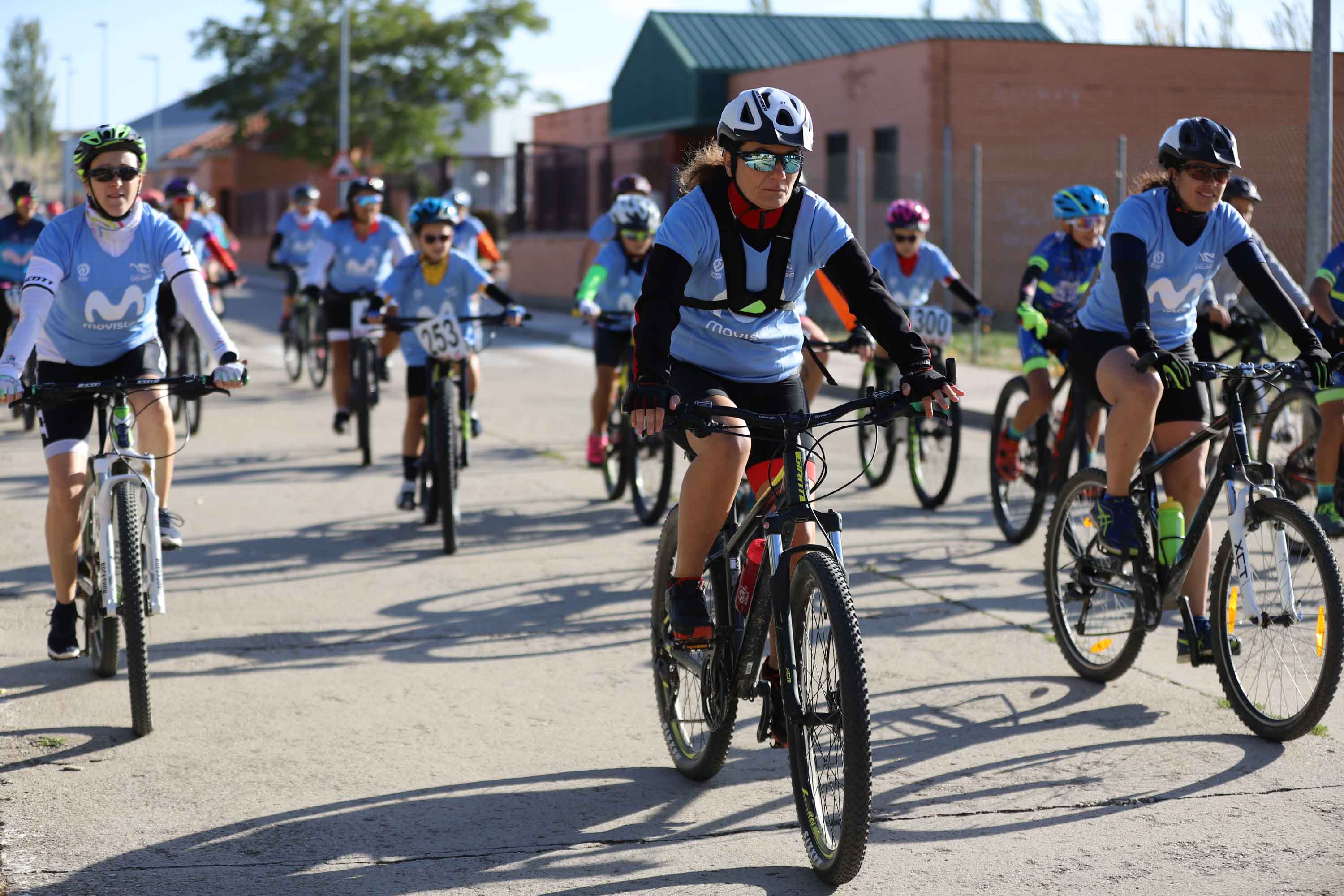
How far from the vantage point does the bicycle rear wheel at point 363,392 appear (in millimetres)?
11906

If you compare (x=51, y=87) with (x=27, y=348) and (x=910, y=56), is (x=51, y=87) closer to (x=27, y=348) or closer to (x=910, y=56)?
(x=910, y=56)

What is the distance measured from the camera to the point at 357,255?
1299cm

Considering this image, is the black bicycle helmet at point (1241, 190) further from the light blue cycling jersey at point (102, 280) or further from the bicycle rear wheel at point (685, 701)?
the light blue cycling jersey at point (102, 280)

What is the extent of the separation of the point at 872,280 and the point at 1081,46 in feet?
74.2

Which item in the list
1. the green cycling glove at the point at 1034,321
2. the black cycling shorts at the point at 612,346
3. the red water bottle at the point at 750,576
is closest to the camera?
the red water bottle at the point at 750,576

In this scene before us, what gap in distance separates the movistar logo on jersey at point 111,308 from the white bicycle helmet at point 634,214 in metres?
4.21

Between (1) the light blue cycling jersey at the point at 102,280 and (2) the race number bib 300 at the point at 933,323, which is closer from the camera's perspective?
(1) the light blue cycling jersey at the point at 102,280

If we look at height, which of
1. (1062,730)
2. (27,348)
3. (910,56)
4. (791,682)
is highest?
(910,56)

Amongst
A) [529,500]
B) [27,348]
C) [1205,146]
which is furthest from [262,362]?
[1205,146]

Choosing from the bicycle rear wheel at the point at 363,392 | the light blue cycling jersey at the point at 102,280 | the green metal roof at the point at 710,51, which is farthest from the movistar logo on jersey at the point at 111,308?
the green metal roof at the point at 710,51

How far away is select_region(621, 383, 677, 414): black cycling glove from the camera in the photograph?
13.8 feet

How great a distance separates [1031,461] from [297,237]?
41.3ft

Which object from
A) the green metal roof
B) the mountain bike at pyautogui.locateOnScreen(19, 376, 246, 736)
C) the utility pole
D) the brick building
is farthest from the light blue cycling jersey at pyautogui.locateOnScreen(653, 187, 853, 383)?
the green metal roof

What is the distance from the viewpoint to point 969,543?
9102mm
